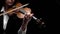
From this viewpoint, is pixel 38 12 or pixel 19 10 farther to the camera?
pixel 38 12

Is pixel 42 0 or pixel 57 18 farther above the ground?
pixel 42 0

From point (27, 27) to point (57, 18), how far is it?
10.2 inches

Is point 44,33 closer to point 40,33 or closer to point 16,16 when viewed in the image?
point 40,33

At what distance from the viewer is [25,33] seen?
2.25 metres

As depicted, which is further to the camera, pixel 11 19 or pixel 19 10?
pixel 11 19

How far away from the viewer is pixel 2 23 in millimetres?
2355

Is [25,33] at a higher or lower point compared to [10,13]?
lower

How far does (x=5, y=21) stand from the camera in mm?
2344

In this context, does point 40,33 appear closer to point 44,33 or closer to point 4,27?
point 44,33

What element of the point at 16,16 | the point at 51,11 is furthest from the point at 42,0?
the point at 16,16

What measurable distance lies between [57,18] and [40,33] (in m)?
0.19

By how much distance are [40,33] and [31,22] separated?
0.39 feet

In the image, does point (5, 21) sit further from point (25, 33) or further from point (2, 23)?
point (25, 33)

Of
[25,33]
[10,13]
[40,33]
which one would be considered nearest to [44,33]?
[40,33]
